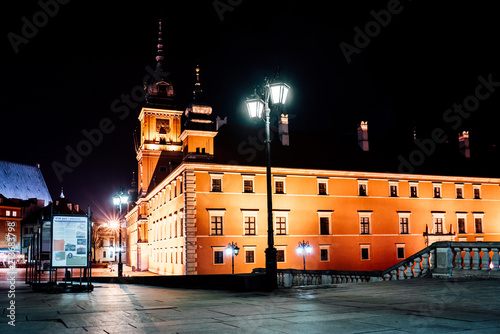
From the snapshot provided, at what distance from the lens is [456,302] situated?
9.13 metres

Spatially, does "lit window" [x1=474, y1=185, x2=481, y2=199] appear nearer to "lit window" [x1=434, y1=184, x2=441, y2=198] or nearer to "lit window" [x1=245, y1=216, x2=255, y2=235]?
"lit window" [x1=434, y1=184, x2=441, y2=198]

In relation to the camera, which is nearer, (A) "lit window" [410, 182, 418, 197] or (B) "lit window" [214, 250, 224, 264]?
(B) "lit window" [214, 250, 224, 264]

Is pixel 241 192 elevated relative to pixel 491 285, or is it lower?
elevated

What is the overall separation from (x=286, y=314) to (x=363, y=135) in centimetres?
5118

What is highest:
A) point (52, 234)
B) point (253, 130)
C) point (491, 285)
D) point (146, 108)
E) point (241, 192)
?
point (146, 108)

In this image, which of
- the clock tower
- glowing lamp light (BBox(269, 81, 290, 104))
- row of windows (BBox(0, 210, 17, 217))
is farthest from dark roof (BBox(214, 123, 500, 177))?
row of windows (BBox(0, 210, 17, 217))

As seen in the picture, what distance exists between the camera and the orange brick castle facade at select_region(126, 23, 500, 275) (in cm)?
4453

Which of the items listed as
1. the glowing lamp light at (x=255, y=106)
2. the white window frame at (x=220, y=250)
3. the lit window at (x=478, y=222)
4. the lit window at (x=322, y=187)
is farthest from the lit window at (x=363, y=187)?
the glowing lamp light at (x=255, y=106)

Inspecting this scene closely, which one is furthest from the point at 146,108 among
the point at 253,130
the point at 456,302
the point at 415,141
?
the point at 456,302

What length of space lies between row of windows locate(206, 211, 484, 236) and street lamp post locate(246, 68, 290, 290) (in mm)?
30748

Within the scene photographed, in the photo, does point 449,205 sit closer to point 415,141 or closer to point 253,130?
point 415,141

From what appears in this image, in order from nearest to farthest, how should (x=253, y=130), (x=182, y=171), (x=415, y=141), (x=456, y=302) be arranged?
(x=456, y=302)
(x=182, y=171)
(x=253, y=130)
(x=415, y=141)

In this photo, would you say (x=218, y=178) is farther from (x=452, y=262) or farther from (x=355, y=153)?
(x=452, y=262)

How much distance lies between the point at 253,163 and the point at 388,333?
134 feet
